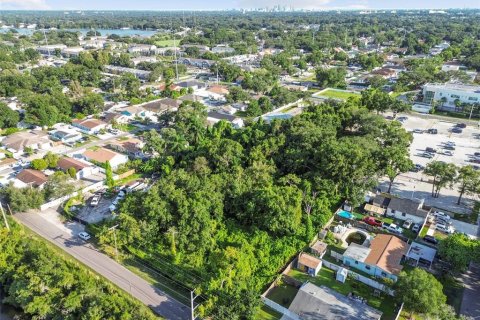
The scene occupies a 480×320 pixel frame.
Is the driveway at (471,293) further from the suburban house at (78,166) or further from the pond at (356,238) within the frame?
the suburban house at (78,166)

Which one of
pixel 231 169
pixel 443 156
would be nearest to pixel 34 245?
pixel 231 169

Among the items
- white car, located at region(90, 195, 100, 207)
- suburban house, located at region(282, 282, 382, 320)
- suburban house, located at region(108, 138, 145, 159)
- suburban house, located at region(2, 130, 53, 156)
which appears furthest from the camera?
suburban house, located at region(2, 130, 53, 156)

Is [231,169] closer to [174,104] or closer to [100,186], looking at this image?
[100,186]

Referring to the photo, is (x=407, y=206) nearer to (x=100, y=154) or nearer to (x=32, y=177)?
(x=100, y=154)

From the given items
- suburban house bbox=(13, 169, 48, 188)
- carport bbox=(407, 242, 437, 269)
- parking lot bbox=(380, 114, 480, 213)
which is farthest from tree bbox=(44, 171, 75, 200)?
parking lot bbox=(380, 114, 480, 213)

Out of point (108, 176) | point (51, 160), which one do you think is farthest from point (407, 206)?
point (51, 160)

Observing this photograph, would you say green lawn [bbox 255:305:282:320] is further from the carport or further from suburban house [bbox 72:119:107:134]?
suburban house [bbox 72:119:107:134]

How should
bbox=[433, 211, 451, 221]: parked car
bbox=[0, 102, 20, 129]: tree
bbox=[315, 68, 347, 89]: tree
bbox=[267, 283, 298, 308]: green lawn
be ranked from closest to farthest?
1. bbox=[267, 283, 298, 308]: green lawn
2. bbox=[433, 211, 451, 221]: parked car
3. bbox=[0, 102, 20, 129]: tree
4. bbox=[315, 68, 347, 89]: tree
